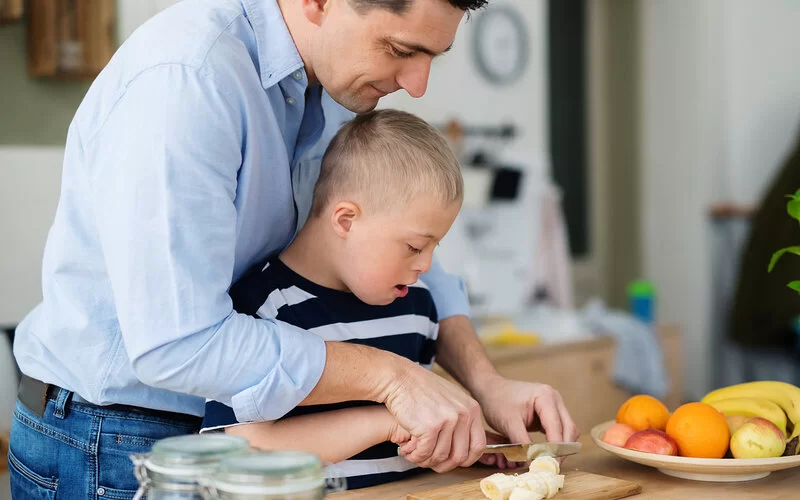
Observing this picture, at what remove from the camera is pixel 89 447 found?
1124mm

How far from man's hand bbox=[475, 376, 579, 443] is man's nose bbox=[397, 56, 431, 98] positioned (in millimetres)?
476

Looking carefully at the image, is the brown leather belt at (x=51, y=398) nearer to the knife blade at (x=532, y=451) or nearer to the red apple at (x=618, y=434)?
the knife blade at (x=532, y=451)

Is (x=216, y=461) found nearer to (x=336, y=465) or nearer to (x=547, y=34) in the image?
(x=336, y=465)

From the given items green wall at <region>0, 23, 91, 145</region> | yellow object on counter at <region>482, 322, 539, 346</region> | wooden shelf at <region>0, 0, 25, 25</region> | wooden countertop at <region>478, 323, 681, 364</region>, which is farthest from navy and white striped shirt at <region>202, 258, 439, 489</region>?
yellow object on counter at <region>482, 322, 539, 346</region>

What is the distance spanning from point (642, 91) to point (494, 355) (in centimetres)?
281

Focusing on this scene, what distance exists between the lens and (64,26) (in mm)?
2572

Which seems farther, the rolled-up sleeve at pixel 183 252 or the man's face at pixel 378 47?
the man's face at pixel 378 47

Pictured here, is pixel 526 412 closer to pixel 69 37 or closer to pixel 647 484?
pixel 647 484

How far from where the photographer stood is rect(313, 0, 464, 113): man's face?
1030mm

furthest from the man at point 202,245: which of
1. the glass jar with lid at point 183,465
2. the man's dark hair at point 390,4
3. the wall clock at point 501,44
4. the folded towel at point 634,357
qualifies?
the wall clock at point 501,44

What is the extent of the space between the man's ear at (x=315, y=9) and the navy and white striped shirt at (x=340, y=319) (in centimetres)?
34

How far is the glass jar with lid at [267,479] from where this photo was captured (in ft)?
2.04

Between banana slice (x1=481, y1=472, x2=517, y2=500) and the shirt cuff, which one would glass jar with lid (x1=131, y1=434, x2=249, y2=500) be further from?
banana slice (x1=481, y1=472, x2=517, y2=500)

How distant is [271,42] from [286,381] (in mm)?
458
